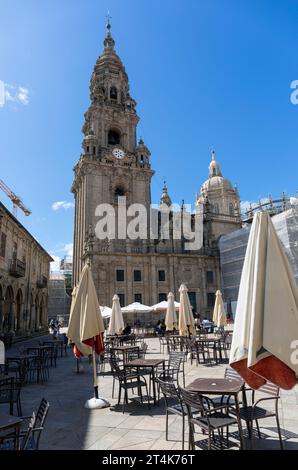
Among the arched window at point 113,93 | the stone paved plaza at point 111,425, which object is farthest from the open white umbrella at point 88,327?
the arched window at point 113,93

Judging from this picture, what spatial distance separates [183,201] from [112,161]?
36.9 feet

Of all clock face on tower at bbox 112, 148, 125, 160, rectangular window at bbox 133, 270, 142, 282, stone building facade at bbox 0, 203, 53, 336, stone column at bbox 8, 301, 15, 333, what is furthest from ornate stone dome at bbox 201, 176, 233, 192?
stone column at bbox 8, 301, 15, 333

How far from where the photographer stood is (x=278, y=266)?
3.92 meters

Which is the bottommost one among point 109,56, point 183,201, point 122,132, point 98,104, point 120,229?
point 120,229

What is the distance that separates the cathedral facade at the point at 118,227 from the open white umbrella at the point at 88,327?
2645 cm

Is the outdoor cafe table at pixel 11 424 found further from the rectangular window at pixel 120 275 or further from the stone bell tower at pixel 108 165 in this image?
the rectangular window at pixel 120 275

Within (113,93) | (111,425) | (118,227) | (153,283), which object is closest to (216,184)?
(113,93)

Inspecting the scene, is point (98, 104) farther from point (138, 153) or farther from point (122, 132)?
point (138, 153)

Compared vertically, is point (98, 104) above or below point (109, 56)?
below

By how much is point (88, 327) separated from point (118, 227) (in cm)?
3205

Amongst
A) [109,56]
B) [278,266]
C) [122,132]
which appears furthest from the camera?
[109,56]

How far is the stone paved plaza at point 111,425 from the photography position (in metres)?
4.83

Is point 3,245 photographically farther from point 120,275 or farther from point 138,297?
point 138,297

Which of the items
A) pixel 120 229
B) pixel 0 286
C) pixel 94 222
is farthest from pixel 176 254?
pixel 0 286
